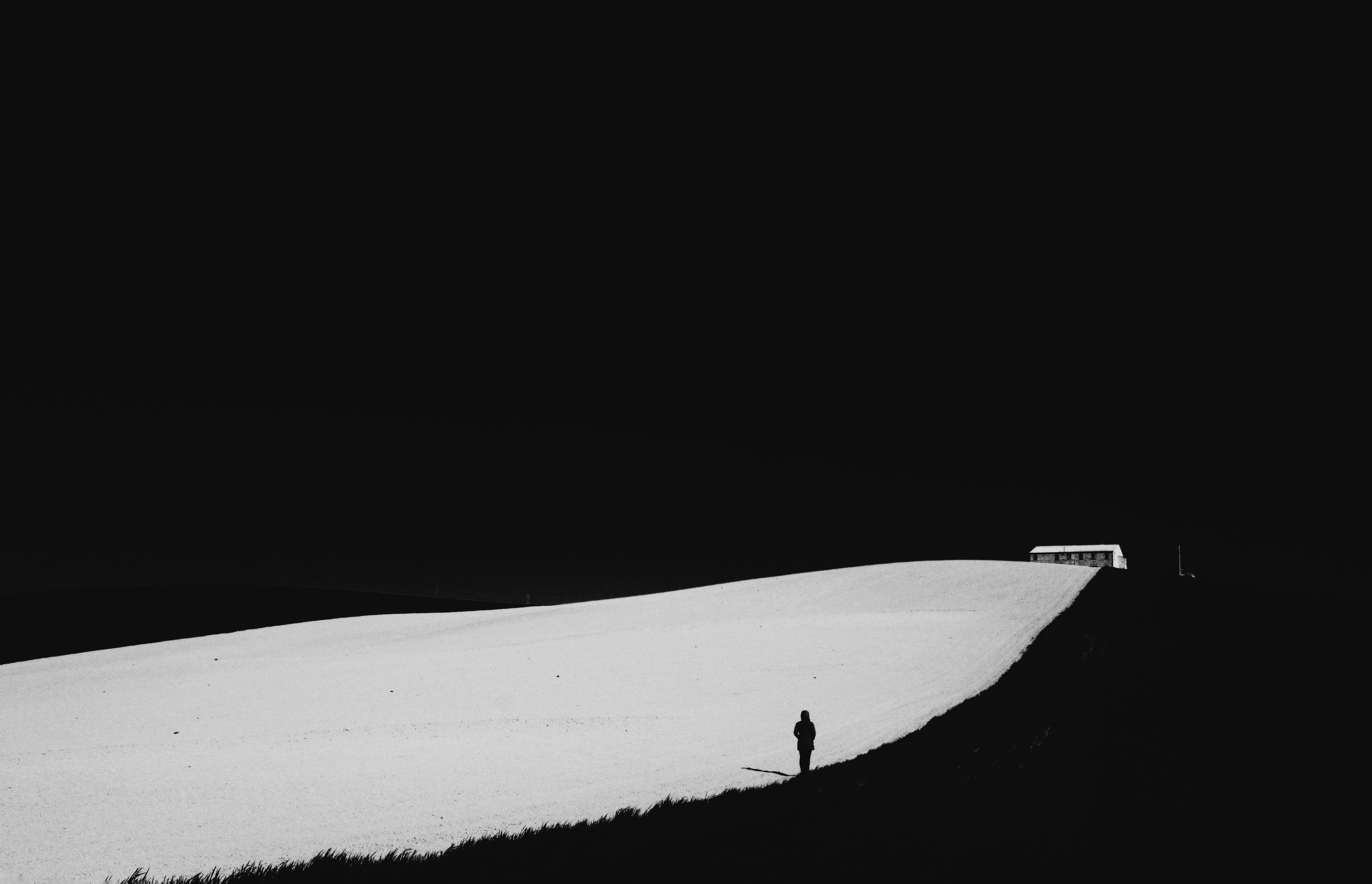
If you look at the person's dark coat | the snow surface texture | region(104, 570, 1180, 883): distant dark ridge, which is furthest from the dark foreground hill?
the snow surface texture

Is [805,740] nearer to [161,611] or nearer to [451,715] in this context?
[451,715]

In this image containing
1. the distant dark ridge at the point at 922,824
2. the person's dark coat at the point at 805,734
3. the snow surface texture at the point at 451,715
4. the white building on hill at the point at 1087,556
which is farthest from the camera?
the white building on hill at the point at 1087,556

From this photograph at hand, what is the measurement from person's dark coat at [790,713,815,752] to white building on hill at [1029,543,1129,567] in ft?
166

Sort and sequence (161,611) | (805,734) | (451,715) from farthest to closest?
(161,611) < (451,715) < (805,734)

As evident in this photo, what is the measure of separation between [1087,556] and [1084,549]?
671mm

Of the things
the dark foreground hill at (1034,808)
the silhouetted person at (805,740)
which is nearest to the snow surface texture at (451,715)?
the silhouetted person at (805,740)

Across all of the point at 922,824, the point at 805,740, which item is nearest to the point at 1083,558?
the point at 805,740

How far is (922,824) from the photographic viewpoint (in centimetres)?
827

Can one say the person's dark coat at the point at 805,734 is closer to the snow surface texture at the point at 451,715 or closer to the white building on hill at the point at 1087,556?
the snow surface texture at the point at 451,715

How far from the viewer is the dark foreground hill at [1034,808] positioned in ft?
22.9

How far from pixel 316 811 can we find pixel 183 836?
1.44 metres

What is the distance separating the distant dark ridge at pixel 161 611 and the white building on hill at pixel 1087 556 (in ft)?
122

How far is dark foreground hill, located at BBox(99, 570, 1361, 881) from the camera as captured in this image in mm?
6977

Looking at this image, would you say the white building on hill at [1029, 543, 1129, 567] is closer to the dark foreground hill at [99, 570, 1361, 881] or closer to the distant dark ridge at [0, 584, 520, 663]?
the distant dark ridge at [0, 584, 520, 663]
